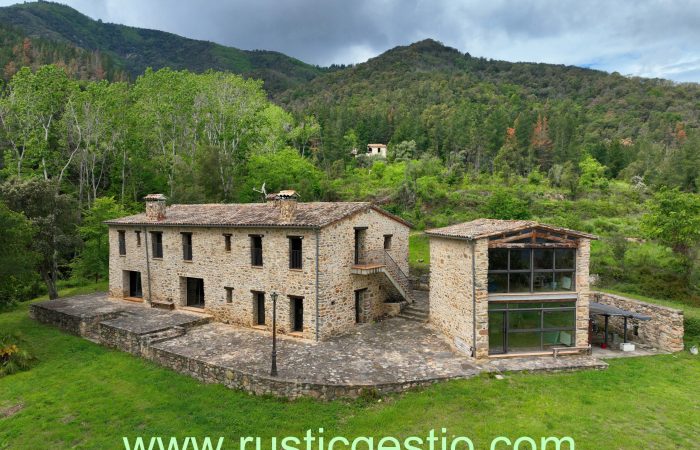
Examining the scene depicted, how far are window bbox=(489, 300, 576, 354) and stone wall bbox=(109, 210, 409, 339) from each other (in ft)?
21.1

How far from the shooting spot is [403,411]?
12.3 meters

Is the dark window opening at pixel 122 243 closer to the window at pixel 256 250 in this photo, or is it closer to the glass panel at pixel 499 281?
the window at pixel 256 250

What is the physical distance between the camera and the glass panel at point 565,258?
1590 cm

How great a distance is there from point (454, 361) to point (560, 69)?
163 metres

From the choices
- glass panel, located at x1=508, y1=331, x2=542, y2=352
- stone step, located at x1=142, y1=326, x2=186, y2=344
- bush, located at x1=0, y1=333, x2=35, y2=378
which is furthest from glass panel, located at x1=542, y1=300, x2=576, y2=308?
bush, located at x1=0, y1=333, x2=35, y2=378

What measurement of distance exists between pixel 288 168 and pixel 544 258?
30971 millimetres

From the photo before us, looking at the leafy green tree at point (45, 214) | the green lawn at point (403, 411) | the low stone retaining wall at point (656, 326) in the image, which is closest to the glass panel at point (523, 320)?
the green lawn at point (403, 411)

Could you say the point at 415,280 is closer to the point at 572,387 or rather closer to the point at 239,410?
the point at 572,387

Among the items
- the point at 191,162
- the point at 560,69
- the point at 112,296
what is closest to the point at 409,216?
the point at 191,162

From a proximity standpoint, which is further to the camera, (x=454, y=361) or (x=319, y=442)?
(x=454, y=361)

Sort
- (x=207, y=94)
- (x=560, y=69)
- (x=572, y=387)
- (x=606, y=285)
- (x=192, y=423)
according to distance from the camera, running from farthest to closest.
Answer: (x=560, y=69), (x=207, y=94), (x=606, y=285), (x=572, y=387), (x=192, y=423)

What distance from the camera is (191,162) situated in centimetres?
4034

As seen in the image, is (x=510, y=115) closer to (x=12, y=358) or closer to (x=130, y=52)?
(x=12, y=358)

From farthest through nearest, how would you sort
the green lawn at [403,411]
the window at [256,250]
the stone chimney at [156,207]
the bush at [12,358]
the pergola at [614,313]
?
the stone chimney at [156,207]
the window at [256,250]
the bush at [12,358]
the pergola at [614,313]
the green lawn at [403,411]
